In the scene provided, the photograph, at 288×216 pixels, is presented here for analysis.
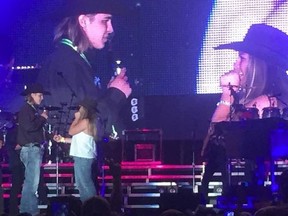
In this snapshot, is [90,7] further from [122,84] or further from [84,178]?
[84,178]

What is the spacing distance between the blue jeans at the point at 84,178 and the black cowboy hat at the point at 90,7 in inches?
192

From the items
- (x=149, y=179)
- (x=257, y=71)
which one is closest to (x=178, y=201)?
(x=149, y=179)

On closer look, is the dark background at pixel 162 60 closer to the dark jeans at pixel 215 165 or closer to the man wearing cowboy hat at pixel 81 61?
the man wearing cowboy hat at pixel 81 61

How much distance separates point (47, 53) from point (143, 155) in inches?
117

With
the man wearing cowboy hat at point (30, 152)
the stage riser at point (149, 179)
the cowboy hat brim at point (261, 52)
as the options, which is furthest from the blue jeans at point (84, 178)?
the cowboy hat brim at point (261, 52)

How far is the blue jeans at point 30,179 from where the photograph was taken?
9.06 metres

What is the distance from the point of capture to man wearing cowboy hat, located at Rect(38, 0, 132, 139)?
12898 mm

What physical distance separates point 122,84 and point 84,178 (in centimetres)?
420

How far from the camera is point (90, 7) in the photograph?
1320cm

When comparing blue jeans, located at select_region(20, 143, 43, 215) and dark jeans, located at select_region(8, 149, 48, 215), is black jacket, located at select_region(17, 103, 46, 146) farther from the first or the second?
dark jeans, located at select_region(8, 149, 48, 215)

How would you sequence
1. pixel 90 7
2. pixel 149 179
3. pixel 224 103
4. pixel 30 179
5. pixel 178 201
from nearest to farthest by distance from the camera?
1. pixel 178 201
2. pixel 30 179
3. pixel 149 179
4. pixel 224 103
5. pixel 90 7

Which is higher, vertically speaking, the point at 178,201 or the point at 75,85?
the point at 75,85

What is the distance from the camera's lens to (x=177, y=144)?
13.0m

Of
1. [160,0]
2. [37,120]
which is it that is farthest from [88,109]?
[160,0]
